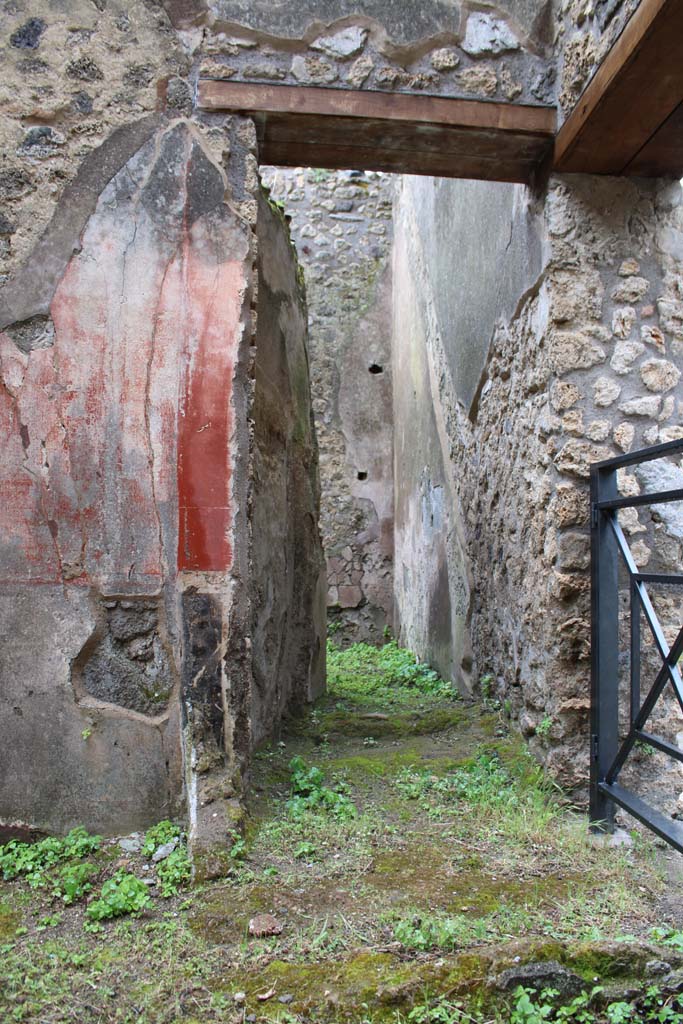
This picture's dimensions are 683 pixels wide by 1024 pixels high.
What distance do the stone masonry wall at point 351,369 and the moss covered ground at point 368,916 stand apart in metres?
4.57

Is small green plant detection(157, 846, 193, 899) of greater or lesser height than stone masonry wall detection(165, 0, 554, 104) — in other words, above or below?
below

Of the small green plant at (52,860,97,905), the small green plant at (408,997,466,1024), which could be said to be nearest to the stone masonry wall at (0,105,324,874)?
the small green plant at (52,860,97,905)

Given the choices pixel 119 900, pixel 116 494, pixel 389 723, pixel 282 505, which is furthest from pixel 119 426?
pixel 389 723

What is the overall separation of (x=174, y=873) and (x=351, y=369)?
6188mm

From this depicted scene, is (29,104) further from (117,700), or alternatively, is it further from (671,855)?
(671,855)

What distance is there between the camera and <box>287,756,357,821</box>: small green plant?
2.87 m

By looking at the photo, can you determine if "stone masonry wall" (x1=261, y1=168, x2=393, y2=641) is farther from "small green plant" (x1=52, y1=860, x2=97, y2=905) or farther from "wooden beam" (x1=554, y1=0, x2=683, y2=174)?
"small green plant" (x1=52, y1=860, x2=97, y2=905)

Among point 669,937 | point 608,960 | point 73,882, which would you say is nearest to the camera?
point 608,960

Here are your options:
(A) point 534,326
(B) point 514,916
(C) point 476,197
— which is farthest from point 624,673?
(C) point 476,197

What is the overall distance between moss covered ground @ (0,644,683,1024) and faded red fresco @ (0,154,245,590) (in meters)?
0.99

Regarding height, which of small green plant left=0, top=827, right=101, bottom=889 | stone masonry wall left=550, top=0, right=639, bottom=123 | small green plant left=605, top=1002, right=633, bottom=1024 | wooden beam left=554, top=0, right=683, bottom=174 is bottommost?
small green plant left=605, top=1002, right=633, bottom=1024

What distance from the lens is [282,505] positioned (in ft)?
Result: 12.7

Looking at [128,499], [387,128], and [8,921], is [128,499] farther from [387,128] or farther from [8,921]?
[387,128]

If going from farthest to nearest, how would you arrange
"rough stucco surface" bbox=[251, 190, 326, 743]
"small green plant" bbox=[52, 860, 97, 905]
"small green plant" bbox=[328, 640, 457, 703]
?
"small green plant" bbox=[328, 640, 457, 703] < "rough stucco surface" bbox=[251, 190, 326, 743] < "small green plant" bbox=[52, 860, 97, 905]
